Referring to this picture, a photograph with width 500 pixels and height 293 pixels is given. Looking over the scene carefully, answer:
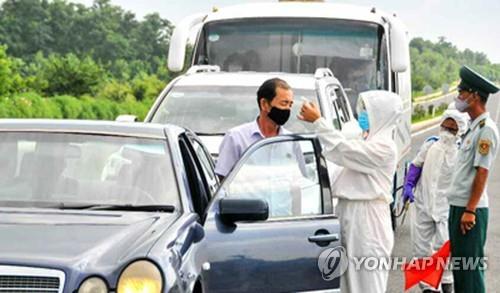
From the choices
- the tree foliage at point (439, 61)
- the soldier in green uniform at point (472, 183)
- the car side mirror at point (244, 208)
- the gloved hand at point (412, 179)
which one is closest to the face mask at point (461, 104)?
the soldier in green uniform at point (472, 183)

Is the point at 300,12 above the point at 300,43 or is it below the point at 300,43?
above

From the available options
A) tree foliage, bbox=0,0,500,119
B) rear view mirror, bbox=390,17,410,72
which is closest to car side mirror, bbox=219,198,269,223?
rear view mirror, bbox=390,17,410,72

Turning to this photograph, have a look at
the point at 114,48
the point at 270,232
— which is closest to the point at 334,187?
the point at 270,232

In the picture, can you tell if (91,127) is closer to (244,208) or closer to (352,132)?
(244,208)

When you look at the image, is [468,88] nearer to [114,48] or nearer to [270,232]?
[270,232]

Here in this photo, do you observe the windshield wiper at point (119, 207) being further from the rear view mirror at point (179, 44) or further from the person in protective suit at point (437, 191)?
the rear view mirror at point (179, 44)

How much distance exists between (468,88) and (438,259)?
4.54 feet

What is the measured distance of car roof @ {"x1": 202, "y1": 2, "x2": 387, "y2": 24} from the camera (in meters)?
16.7

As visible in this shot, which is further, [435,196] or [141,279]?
[435,196]

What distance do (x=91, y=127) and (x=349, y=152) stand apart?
1560 millimetres

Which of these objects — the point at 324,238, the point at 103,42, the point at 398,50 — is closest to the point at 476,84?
the point at 324,238

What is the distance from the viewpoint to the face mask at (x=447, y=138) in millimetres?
11453

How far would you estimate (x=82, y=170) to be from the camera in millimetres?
7121

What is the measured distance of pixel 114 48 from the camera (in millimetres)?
127312
